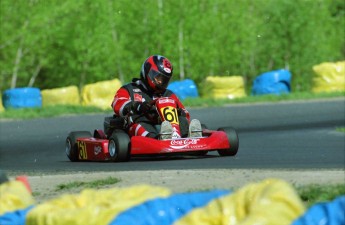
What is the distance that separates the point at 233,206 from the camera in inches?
162

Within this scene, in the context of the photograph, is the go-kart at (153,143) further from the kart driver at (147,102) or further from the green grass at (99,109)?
the green grass at (99,109)

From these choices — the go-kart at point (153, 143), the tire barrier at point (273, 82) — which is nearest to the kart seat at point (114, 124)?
the go-kart at point (153, 143)

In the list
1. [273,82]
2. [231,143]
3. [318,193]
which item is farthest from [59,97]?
[318,193]

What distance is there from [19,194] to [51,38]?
2788cm

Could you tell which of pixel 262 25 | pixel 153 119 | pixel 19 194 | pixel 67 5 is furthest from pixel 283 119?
pixel 262 25

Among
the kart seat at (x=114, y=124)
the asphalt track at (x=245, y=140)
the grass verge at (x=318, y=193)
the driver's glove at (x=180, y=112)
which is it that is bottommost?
the asphalt track at (x=245, y=140)

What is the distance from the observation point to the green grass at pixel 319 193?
23.6 ft

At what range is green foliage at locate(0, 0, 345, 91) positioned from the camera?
1222 inches

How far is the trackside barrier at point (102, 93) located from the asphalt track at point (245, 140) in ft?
8.68

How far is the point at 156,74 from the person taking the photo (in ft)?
42.7

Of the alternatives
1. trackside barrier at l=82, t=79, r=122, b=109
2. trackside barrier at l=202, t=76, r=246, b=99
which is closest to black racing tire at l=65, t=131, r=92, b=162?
trackside barrier at l=82, t=79, r=122, b=109

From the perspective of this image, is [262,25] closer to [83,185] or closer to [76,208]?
[83,185]

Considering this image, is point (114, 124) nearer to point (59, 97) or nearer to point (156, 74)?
point (156, 74)

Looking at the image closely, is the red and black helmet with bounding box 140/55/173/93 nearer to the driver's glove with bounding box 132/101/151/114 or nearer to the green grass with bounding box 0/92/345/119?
the driver's glove with bounding box 132/101/151/114
